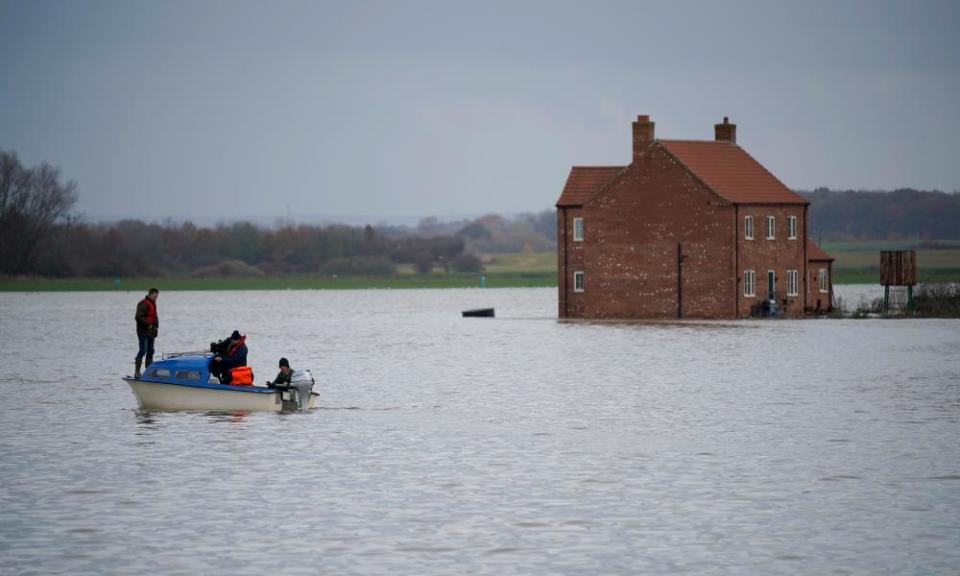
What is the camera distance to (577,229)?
89.4 metres

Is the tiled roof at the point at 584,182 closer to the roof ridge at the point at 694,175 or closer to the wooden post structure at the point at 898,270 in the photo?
the roof ridge at the point at 694,175

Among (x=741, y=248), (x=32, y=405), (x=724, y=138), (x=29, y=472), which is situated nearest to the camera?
(x=29, y=472)

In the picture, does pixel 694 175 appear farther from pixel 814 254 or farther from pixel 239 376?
pixel 239 376

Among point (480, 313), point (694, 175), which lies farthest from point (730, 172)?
point (480, 313)

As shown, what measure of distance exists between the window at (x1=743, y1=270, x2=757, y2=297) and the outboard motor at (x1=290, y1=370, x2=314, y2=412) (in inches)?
2102

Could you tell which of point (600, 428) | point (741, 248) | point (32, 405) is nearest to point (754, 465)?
point (600, 428)

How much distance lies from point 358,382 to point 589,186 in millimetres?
44665

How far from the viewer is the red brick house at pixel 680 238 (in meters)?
85.9

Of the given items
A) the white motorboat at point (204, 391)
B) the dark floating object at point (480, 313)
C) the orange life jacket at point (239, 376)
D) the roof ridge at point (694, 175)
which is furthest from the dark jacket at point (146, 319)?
the dark floating object at point (480, 313)

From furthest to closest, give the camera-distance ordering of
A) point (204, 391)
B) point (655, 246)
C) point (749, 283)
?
point (749, 283)
point (655, 246)
point (204, 391)

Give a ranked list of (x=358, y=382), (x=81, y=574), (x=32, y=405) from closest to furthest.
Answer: (x=81, y=574), (x=32, y=405), (x=358, y=382)

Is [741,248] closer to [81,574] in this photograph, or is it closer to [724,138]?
[724,138]

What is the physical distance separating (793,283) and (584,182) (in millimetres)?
13237

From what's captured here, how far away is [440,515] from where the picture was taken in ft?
73.1
